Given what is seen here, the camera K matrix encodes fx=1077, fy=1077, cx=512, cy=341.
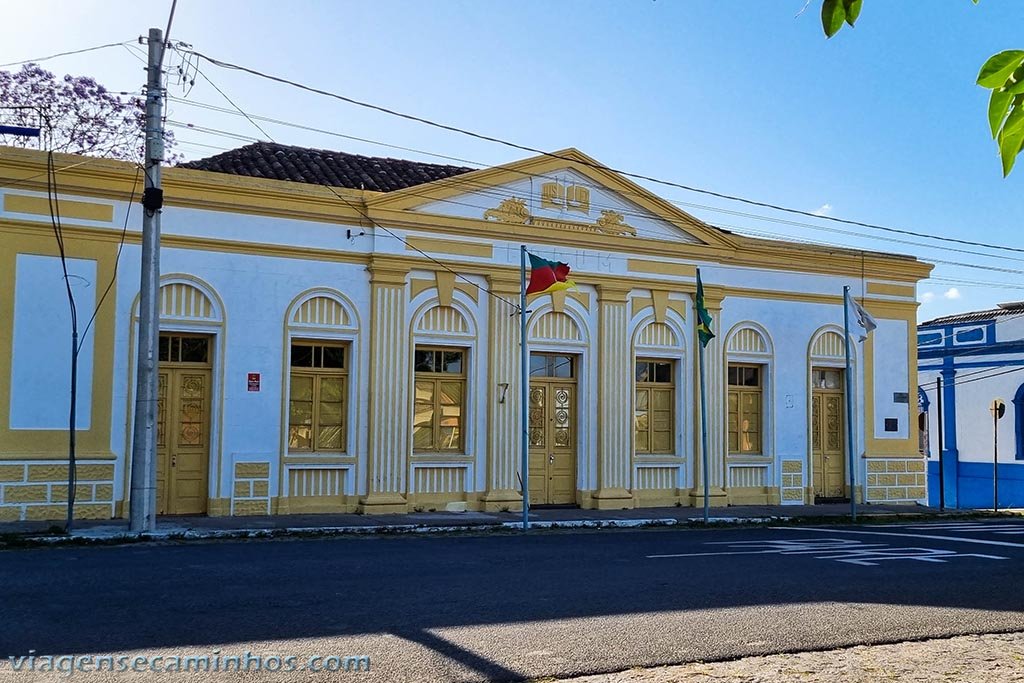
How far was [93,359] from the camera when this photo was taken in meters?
16.3

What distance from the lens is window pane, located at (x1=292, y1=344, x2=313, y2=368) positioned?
18.1 m

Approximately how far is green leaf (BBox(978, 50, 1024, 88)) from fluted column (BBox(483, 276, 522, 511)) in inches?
662

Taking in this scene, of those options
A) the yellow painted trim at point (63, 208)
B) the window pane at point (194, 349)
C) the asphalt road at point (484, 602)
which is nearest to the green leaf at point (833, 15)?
the asphalt road at point (484, 602)

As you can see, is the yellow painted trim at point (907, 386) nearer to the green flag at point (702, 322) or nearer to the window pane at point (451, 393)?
the green flag at point (702, 322)

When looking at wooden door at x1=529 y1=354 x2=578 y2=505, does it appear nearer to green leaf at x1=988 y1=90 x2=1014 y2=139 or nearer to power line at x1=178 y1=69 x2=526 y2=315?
power line at x1=178 y1=69 x2=526 y2=315

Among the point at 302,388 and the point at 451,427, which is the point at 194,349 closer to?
the point at 302,388

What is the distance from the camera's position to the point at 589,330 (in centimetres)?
2025

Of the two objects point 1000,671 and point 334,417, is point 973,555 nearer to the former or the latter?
point 1000,671

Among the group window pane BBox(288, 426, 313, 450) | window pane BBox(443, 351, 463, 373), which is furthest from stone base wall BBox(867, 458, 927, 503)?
window pane BBox(288, 426, 313, 450)

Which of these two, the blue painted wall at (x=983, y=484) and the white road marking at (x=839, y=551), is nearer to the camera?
the white road marking at (x=839, y=551)

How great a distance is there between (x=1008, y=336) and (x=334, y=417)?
2253 cm

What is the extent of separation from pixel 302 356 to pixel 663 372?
7.29 metres

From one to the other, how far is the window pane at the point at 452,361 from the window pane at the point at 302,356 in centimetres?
244

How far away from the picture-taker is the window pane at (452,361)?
1925 centimetres
